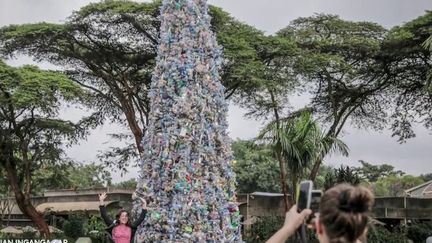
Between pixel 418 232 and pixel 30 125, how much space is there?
12537 mm

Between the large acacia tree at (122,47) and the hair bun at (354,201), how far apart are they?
50.6 ft

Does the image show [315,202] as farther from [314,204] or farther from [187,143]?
[187,143]

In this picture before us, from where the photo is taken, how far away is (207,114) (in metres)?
8.89

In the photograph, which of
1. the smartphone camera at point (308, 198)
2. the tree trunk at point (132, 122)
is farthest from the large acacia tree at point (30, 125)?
the smartphone camera at point (308, 198)

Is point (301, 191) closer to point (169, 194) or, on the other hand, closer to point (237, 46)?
point (169, 194)

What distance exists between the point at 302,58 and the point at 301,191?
672 inches

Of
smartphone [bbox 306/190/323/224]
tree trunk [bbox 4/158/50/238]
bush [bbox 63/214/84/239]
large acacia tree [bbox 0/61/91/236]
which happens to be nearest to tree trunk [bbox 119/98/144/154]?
large acacia tree [bbox 0/61/91/236]

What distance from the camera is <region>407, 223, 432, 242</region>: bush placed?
662 inches

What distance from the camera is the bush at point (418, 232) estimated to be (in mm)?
16808

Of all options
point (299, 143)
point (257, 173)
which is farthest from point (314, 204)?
point (257, 173)

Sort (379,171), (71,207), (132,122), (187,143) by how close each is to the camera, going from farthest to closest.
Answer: (379,171) < (71,207) < (132,122) < (187,143)

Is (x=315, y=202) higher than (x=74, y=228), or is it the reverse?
(x=74, y=228)

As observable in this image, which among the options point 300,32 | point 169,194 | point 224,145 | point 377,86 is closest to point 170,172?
point 169,194

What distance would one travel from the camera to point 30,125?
18.9m
